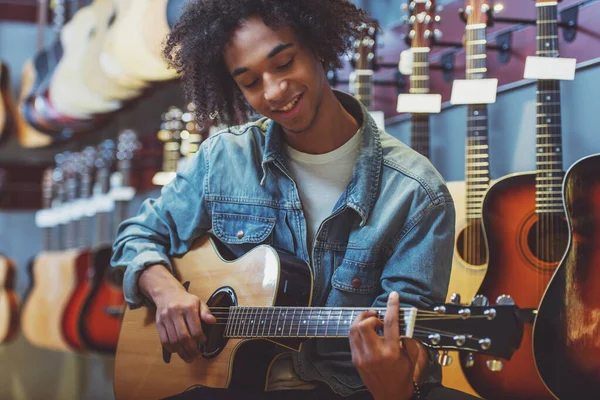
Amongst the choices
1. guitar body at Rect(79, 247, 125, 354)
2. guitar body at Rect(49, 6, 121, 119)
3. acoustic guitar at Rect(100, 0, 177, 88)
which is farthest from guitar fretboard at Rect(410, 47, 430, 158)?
guitar body at Rect(79, 247, 125, 354)

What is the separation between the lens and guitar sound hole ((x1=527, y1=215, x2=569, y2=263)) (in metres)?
2.11

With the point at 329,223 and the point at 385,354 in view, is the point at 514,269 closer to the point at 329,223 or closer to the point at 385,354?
the point at 329,223

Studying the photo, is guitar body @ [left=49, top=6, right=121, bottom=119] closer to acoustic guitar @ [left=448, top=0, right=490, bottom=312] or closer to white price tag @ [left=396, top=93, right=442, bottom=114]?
white price tag @ [left=396, top=93, right=442, bottom=114]

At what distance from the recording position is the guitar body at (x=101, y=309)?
14.3ft

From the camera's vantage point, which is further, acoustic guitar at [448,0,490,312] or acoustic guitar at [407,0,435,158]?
acoustic guitar at [407,0,435,158]

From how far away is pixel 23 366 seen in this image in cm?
605

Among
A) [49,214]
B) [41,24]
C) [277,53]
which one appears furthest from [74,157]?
[277,53]

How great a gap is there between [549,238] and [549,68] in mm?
409

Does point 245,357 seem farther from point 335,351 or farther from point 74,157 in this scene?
point 74,157

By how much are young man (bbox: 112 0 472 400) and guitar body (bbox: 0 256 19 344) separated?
353 cm

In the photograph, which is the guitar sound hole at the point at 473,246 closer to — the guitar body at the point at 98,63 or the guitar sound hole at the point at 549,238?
the guitar sound hole at the point at 549,238

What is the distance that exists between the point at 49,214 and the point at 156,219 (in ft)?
13.4

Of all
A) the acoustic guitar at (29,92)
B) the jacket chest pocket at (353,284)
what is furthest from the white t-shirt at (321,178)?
the acoustic guitar at (29,92)

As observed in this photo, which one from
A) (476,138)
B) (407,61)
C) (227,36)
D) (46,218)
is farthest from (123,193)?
(227,36)
